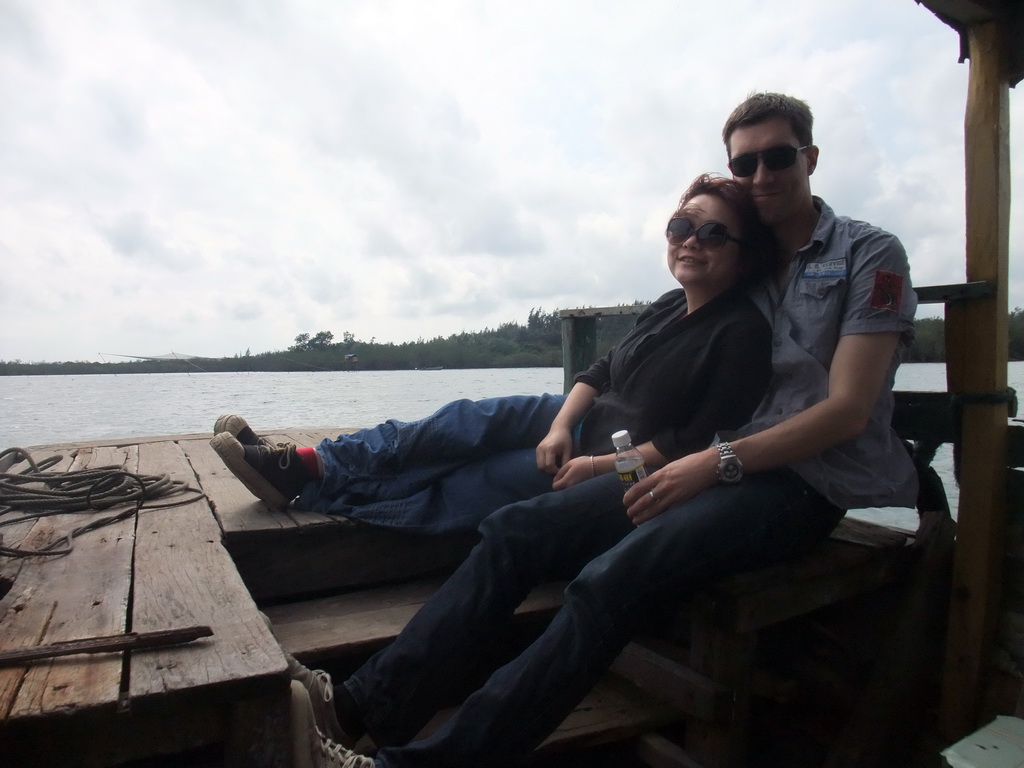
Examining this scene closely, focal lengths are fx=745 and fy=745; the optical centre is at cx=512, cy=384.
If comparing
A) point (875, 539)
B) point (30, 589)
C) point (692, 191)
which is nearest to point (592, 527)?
point (875, 539)

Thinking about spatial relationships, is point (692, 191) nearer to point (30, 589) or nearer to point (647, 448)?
point (647, 448)

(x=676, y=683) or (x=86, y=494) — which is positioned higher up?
(x=86, y=494)

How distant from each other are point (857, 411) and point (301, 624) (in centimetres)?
160

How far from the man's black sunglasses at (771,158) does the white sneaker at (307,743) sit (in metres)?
1.69

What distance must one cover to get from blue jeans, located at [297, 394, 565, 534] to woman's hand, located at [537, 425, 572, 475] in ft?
0.25

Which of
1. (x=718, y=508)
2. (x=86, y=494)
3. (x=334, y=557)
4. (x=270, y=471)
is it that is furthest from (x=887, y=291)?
(x=86, y=494)

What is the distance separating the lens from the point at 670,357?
82.4 inches

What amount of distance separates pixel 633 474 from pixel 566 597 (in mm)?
397

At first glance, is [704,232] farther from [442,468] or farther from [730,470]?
[442,468]

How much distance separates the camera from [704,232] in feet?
6.84

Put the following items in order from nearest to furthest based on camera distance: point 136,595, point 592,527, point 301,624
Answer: point 136,595 → point 592,527 → point 301,624

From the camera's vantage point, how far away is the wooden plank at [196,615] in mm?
1233

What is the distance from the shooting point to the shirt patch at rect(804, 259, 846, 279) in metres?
1.86

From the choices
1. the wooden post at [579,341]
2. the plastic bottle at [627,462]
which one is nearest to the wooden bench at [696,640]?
the plastic bottle at [627,462]
